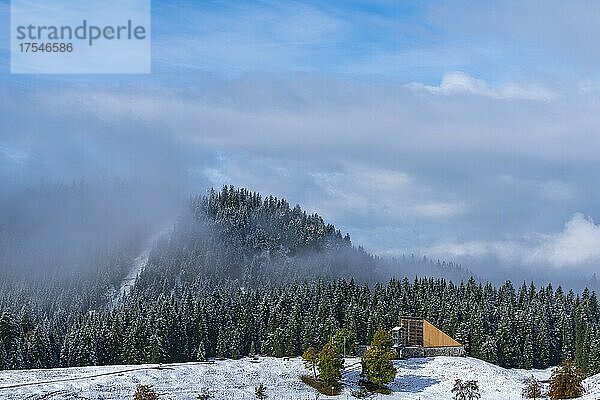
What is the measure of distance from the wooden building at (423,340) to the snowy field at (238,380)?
8144 millimetres

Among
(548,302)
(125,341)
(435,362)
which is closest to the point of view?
(435,362)

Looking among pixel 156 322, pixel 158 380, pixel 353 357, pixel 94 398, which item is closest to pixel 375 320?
pixel 353 357

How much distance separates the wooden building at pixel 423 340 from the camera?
456 feet

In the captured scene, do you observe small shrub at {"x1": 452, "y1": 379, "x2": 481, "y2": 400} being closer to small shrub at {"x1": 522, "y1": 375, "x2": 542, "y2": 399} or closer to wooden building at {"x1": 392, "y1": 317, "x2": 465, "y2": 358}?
small shrub at {"x1": 522, "y1": 375, "x2": 542, "y2": 399}

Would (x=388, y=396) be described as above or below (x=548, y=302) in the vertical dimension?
below

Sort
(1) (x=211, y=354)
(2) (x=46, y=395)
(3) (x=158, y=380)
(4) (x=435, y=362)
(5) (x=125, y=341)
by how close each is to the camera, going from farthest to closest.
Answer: (1) (x=211, y=354) < (5) (x=125, y=341) < (4) (x=435, y=362) < (3) (x=158, y=380) < (2) (x=46, y=395)

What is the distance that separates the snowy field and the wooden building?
814 cm

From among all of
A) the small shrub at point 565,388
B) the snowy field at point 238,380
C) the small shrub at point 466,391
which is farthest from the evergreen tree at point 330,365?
the small shrub at point 565,388

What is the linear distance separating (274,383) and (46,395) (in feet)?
108

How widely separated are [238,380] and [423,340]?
47517mm

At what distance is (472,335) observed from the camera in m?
145

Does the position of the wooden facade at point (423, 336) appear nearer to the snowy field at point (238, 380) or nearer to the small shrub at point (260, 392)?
the snowy field at point (238, 380)

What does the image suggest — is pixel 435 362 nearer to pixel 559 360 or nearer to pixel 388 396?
pixel 388 396

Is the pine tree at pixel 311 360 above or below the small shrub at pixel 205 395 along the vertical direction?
above
